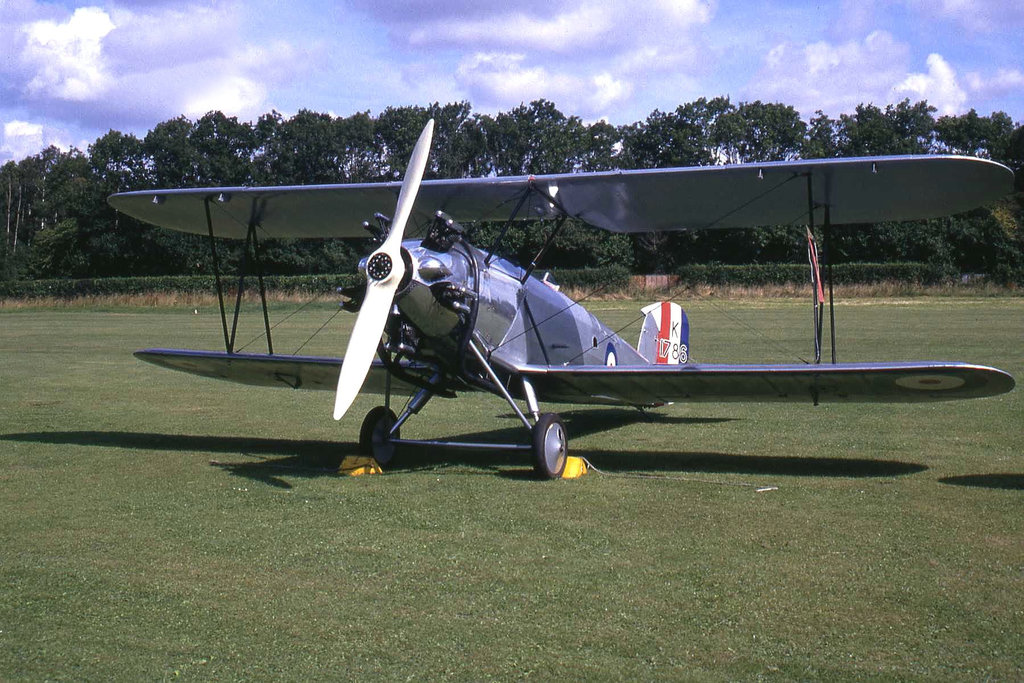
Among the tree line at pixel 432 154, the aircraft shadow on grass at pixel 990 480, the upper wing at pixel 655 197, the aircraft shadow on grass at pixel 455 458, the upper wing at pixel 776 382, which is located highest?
the tree line at pixel 432 154

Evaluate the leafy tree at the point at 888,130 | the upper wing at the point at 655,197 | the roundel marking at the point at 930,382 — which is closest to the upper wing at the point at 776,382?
the roundel marking at the point at 930,382

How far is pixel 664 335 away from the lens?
43.3 ft

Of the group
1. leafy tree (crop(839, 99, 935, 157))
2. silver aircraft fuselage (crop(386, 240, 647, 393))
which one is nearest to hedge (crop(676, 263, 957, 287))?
leafy tree (crop(839, 99, 935, 157))

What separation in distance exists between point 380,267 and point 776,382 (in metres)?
3.57

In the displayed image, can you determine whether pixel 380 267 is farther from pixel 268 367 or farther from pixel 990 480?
pixel 990 480

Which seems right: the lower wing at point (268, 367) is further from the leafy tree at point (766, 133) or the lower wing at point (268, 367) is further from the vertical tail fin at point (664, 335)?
the leafy tree at point (766, 133)

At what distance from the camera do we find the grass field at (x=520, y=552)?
176 inches

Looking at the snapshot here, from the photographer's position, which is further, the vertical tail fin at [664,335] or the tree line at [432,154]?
the tree line at [432,154]

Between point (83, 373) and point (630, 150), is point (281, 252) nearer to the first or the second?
point (630, 150)

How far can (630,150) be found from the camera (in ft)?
248

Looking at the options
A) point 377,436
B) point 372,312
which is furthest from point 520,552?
point 377,436

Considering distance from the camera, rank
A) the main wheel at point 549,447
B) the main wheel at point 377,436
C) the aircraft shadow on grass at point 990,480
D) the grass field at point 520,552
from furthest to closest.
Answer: the main wheel at point 377,436
the main wheel at point 549,447
the aircraft shadow on grass at point 990,480
the grass field at point 520,552

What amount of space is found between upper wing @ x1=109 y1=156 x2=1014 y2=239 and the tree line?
5010 cm

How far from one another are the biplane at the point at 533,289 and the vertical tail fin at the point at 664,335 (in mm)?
1430
